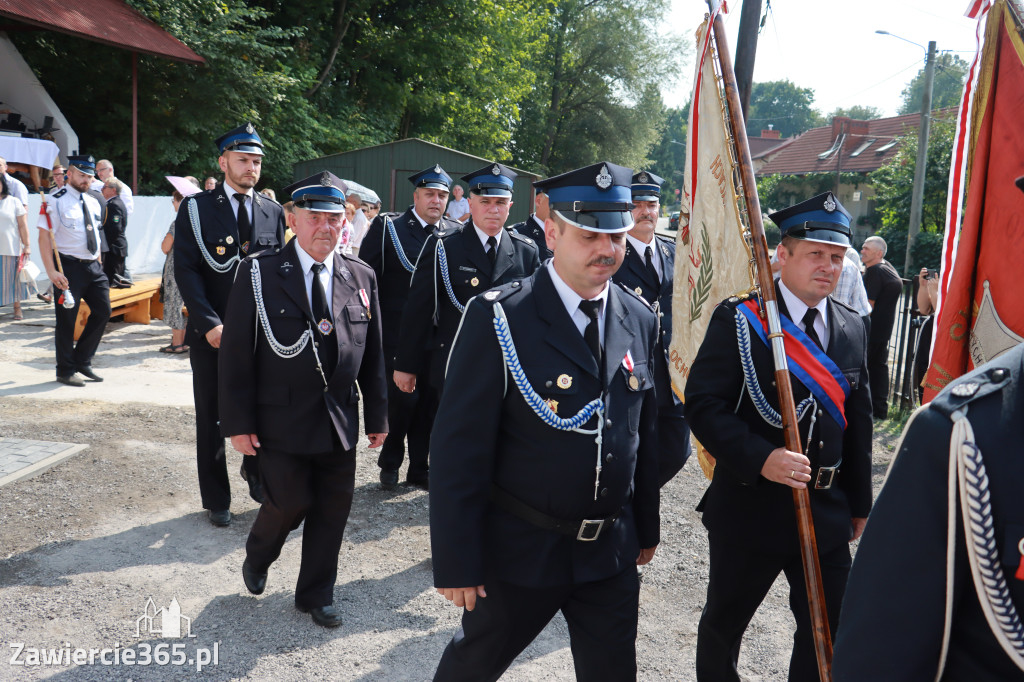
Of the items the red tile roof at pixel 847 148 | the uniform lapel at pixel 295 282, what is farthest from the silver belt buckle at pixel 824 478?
the red tile roof at pixel 847 148

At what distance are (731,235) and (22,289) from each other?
12.7 meters

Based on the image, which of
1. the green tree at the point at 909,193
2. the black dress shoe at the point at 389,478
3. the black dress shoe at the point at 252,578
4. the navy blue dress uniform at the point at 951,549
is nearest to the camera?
the navy blue dress uniform at the point at 951,549

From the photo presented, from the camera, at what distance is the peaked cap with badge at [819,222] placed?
10.8ft

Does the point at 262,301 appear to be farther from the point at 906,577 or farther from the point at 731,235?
the point at 906,577

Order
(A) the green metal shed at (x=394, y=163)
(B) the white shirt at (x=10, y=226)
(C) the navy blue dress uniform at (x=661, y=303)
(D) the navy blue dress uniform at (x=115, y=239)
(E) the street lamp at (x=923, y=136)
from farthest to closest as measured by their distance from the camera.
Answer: (A) the green metal shed at (x=394, y=163), (E) the street lamp at (x=923, y=136), (D) the navy blue dress uniform at (x=115, y=239), (B) the white shirt at (x=10, y=226), (C) the navy blue dress uniform at (x=661, y=303)

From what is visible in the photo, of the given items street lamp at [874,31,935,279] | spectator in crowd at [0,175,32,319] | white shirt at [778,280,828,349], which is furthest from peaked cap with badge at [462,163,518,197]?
street lamp at [874,31,935,279]

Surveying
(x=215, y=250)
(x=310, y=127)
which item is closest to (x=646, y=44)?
(x=310, y=127)

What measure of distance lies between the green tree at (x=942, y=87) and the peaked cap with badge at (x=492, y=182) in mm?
40641

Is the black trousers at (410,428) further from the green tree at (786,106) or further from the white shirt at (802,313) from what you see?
the green tree at (786,106)

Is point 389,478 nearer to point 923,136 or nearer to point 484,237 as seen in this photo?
point 484,237

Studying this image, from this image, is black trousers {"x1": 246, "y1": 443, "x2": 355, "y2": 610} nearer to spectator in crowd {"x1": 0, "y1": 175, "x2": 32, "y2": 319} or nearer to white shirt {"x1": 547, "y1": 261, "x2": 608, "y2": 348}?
white shirt {"x1": 547, "y1": 261, "x2": 608, "y2": 348}

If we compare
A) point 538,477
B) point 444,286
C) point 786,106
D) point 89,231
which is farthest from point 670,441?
point 786,106

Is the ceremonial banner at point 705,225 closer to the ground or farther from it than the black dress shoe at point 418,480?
farther from it

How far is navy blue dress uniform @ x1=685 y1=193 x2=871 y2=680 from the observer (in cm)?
318
